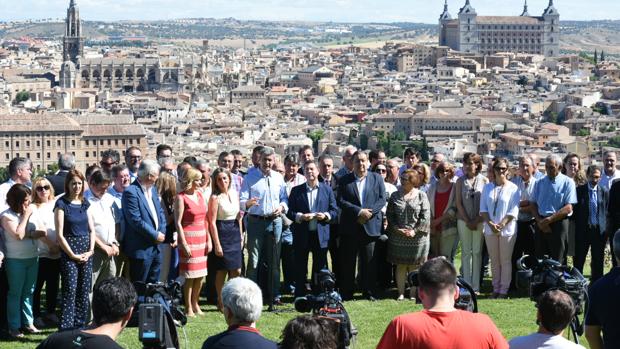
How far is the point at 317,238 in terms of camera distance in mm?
8531

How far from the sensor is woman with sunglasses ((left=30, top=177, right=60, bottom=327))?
24.0 feet

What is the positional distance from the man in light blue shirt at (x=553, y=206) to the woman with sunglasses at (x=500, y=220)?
0.71 ft

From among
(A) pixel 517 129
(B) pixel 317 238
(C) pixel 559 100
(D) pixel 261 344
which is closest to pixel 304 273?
(B) pixel 317 238

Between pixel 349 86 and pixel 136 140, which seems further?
pixel 349 86

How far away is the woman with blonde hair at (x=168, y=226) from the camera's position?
804 cm

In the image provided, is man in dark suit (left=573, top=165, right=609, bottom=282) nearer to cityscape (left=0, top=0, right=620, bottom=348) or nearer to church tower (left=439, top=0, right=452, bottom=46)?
cityscape (left=0, top=0, right=620, bottom=348)

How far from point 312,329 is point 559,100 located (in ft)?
262

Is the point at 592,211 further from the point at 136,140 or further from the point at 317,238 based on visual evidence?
the point at 136,140

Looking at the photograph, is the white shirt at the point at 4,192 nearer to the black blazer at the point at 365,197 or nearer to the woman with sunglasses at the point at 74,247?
the woman with sunglasses at the point at 74,247

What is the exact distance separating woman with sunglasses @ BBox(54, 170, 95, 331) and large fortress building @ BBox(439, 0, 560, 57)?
116m

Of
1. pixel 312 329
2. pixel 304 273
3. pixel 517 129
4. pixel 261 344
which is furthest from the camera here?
pixel 517 129

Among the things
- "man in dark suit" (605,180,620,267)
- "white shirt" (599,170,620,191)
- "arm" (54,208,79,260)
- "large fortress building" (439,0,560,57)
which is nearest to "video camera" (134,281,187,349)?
"arm" (54,208,79,260)

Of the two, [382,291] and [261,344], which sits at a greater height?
[261,344]

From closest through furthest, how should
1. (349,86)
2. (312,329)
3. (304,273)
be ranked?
(312,329) → (304,273) → (349,86)
